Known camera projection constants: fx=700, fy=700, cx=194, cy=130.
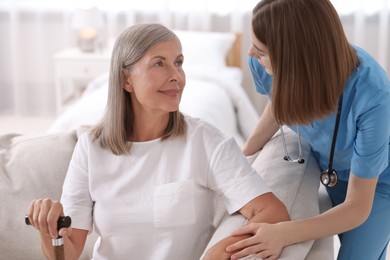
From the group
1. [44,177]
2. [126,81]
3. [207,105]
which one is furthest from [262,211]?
[207,105]

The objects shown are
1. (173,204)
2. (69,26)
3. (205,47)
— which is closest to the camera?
(173,204)

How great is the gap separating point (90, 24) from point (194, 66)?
0.83m

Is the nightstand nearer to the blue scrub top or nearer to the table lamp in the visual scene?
the table lamp

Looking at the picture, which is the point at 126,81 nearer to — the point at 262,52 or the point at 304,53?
the point at 262,52

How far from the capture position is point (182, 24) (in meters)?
4.70

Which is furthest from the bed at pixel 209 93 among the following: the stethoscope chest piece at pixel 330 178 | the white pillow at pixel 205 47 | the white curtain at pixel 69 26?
the stethoscope chest piece at pixel 330 178

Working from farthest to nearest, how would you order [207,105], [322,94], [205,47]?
[205,47] < [207,105] < [322,94]

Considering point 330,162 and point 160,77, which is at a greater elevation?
point 160,77

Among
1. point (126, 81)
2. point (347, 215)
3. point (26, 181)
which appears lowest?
point (26, 181)

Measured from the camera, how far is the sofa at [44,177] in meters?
1.82

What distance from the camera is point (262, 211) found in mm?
1617

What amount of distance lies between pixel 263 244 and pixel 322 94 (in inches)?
14.2

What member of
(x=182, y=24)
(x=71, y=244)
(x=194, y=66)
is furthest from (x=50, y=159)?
(x=182, y=24)

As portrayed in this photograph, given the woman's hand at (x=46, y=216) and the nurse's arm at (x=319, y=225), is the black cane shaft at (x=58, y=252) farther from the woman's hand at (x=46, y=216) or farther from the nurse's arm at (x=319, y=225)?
the nurse's arm at (x=319, y=225)
